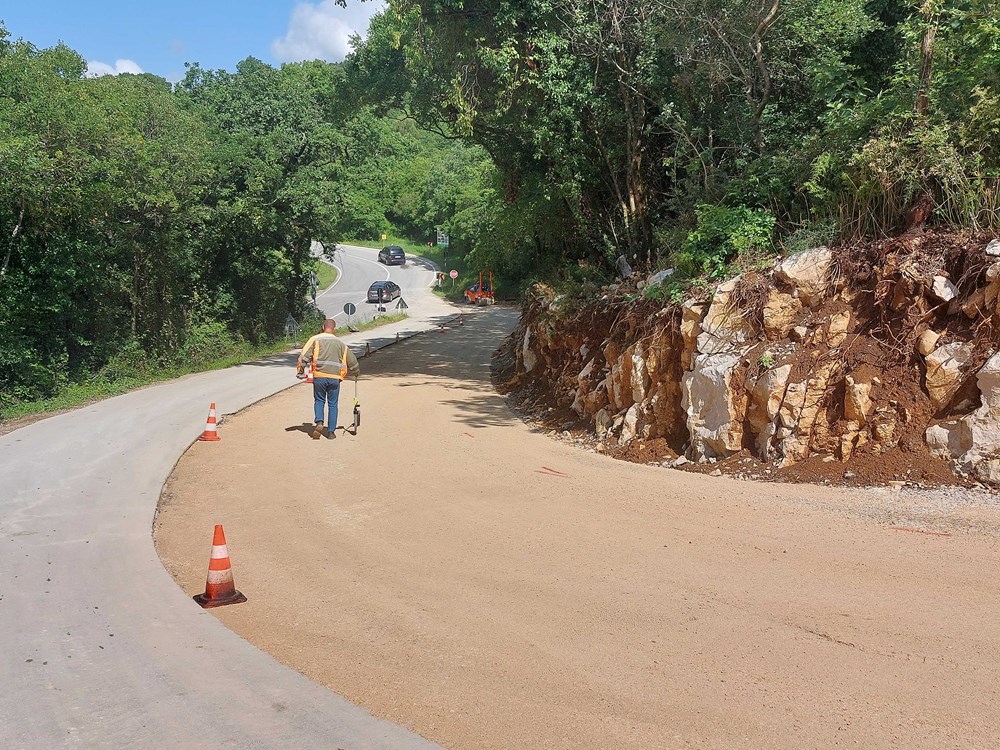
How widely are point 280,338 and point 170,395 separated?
14.9 metres

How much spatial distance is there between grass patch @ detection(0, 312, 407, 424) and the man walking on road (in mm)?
7339

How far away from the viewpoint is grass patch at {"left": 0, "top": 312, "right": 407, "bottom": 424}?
57.3 ft

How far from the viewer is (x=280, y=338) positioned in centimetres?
3350

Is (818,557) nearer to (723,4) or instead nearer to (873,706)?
(873,706)

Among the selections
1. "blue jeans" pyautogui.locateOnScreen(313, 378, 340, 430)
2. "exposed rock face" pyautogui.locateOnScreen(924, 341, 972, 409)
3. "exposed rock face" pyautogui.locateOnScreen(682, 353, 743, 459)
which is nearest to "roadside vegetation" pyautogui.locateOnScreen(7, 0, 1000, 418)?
"exposed rock face" pyautogui.locateOnScreen(682, 353, 743, 459)

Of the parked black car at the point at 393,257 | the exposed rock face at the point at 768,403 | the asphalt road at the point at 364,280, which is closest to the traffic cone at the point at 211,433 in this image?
the exposed rock face at the point at 768,403

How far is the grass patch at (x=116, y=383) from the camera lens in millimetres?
17469

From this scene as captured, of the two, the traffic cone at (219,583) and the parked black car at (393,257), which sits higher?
the parked black car at (393,257)

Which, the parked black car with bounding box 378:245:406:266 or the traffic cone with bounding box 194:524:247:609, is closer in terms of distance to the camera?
the traffic cone with bounding box 194:524:247:609

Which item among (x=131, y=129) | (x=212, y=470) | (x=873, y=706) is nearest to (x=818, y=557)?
(x=873, y=706)

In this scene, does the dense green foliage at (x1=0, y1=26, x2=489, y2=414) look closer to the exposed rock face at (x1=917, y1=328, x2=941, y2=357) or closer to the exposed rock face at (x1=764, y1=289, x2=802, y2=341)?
the exposed rock face at (x1=764, y1=289, x2=802, y2=341)

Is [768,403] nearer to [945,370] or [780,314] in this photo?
[780,314]

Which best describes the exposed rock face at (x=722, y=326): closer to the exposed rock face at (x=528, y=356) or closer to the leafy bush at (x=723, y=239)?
the leafy bush at (x=723, y=239)

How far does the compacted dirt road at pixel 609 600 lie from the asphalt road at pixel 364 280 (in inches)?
1391
